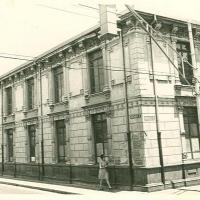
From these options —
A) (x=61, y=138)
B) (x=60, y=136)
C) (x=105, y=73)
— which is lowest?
(x=61, y=138)

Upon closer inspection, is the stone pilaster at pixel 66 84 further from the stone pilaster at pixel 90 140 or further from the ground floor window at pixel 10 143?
Result: the ground floor window at pixel 10 143

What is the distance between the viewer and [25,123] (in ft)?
78.9

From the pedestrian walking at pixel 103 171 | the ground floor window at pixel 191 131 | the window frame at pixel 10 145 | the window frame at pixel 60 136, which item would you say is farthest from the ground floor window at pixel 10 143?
the ground floor window at pixel 191 131

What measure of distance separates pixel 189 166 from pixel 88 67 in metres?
6.97

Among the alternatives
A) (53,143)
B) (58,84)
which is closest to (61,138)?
(53,143)

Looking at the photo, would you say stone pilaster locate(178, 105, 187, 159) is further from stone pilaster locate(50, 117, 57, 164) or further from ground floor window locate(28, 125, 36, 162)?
ground floor window locate(28, 125, 36, 162)

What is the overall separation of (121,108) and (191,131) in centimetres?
354

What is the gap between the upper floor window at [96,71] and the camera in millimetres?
18016

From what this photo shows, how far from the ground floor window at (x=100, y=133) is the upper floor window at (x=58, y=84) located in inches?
141

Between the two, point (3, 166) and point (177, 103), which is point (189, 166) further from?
point (3, 166)

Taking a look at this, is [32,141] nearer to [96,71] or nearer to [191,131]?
[96,71]

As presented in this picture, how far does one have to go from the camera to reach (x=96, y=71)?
60.4ft

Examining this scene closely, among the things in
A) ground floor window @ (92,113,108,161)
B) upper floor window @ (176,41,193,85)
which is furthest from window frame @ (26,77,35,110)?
upper floor window @ (176,41,193,85)

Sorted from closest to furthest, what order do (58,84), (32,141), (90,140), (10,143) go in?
1. (90,140)
2. (58,84)
3. (32,141)
4. (10,143)
